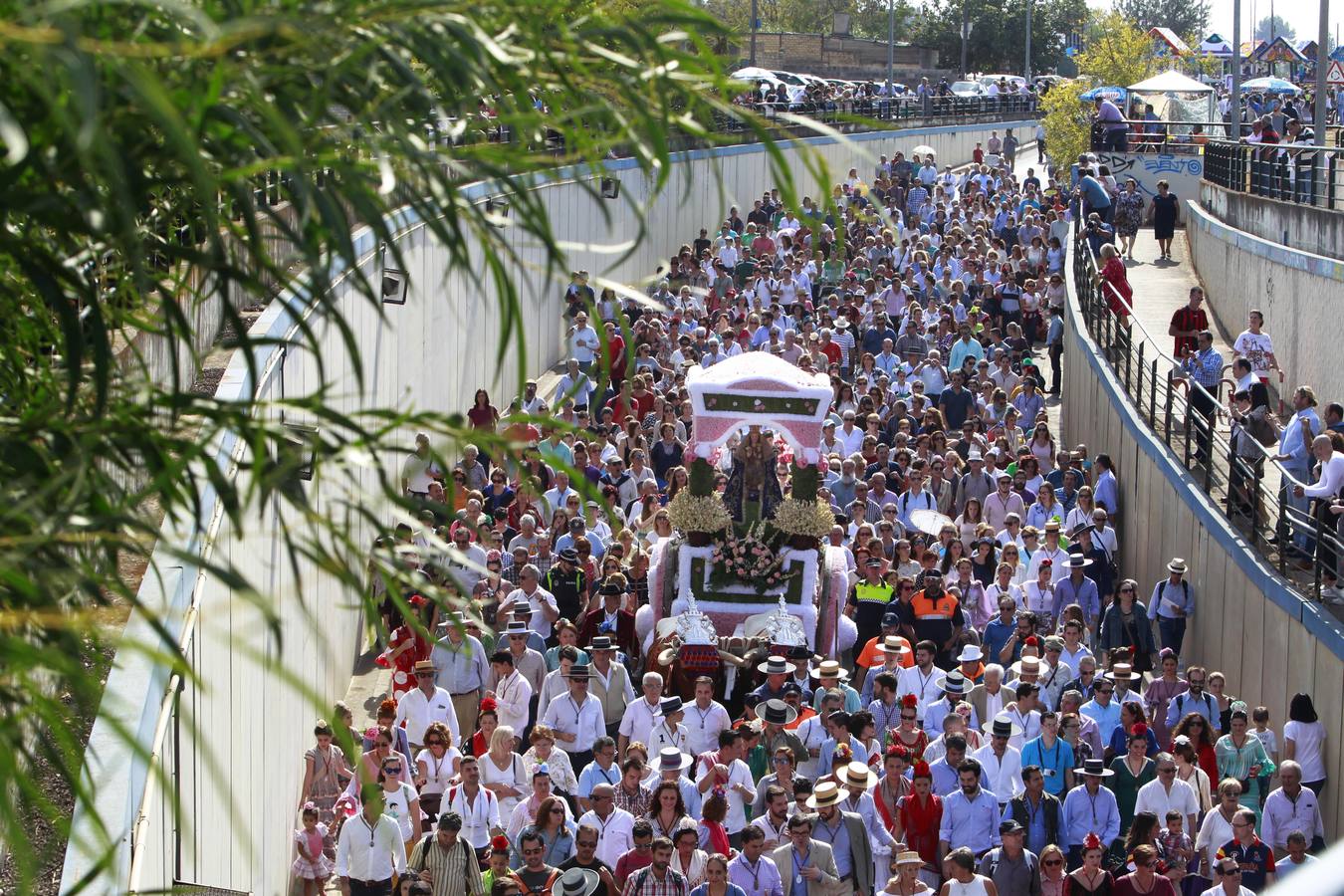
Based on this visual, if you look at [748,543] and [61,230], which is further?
[748,543]

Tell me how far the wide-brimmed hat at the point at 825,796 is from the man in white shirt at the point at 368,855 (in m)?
2.40

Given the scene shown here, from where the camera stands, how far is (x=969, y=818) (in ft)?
39.2

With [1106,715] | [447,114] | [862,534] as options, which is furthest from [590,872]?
[447,114]

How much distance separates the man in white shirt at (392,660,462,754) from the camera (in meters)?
13.4

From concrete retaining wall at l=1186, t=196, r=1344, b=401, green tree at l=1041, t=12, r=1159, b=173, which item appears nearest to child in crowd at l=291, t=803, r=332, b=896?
concrete retaining wall at l=1186, t=196, r=1344, b=401

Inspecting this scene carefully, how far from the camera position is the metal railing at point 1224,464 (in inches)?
599

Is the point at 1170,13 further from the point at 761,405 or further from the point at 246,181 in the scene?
the point at 246,181

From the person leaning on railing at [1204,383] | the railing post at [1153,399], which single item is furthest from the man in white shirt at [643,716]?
the railing post at [1153,399]

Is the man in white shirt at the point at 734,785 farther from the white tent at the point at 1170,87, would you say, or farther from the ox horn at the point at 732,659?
the white tent at the point at 1170,87

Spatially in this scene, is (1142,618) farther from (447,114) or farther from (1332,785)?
(447,114)

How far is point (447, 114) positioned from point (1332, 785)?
11397 millimetres

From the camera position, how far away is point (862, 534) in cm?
1709

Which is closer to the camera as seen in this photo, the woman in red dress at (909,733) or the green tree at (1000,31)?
the woman in red dress at (909,733)

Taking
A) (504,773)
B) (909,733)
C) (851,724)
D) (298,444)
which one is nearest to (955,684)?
(909,733)
